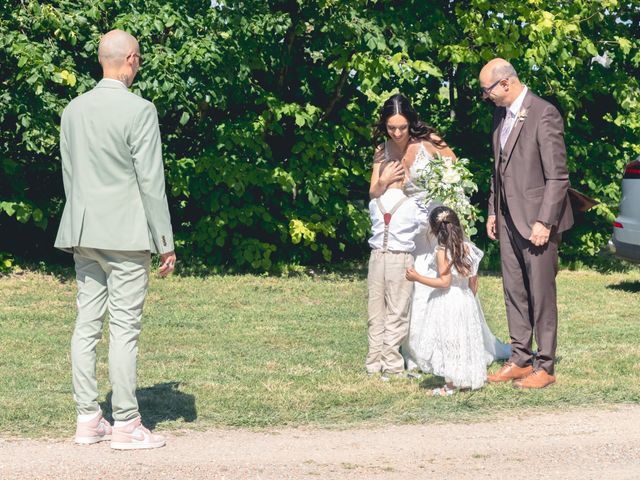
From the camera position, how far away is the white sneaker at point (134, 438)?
19.2ft

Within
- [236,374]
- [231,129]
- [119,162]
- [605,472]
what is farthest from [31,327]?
[605,472]

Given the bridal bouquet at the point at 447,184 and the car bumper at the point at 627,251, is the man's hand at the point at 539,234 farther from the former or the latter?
the car bumper at the point at 627,251

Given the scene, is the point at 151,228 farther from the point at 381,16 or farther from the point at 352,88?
the point at 352,88

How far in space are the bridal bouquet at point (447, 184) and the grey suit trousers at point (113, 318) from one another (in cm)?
234

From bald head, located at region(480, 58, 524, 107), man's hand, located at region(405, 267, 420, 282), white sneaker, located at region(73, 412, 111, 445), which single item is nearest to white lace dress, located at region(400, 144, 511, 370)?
man's hand, located at region(405, 267, 420, 282)

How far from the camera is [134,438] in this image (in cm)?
590

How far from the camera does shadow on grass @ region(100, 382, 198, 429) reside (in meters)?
6.55

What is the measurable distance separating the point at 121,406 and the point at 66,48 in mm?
7361

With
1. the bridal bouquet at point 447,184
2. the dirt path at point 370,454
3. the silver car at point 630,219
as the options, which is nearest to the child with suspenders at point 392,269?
the bridal bouquet at point 447,184

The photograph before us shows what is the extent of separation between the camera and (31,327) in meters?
9.91

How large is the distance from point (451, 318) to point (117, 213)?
2.40 metres

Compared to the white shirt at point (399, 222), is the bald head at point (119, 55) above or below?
above

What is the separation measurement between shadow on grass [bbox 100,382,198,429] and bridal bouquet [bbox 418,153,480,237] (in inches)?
81.0

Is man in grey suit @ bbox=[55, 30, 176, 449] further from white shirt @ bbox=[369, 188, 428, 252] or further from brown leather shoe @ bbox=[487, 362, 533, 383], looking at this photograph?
brown leather shoe @ bbox=[487, 362, 533, 383]
